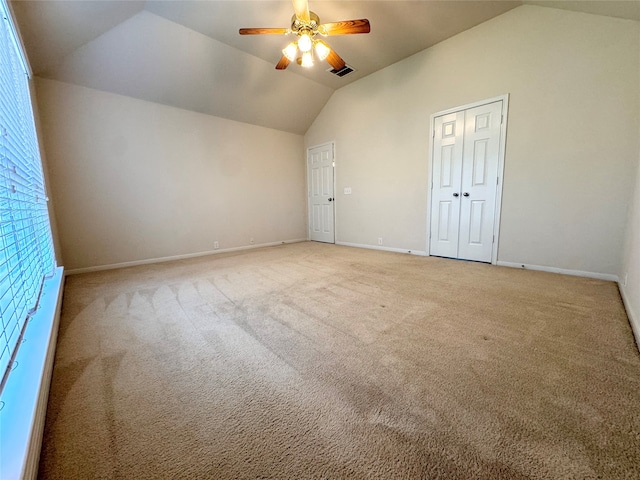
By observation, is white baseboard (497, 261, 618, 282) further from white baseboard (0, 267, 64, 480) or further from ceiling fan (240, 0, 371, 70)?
white baseboard (0, 267, 64, 480)

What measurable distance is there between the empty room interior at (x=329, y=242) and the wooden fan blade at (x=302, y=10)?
0.07 ft

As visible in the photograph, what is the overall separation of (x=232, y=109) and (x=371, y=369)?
482 cm

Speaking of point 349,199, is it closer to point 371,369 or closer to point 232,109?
point 232,109

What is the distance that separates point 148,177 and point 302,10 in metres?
3.25

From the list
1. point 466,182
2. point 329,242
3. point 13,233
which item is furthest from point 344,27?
point 329,242

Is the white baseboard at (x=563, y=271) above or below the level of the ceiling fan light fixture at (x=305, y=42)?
below

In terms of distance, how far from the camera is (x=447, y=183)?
3637 millimetres

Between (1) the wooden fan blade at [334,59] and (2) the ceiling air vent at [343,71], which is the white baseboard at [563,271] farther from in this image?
(2) the ceiling air vent at [343,71]

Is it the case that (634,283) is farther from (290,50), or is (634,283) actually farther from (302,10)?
(290,50)

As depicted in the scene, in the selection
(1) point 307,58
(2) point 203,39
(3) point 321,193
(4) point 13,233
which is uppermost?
(2) point 203,39

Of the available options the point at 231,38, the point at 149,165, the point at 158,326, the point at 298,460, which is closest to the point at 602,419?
the point at 298,460

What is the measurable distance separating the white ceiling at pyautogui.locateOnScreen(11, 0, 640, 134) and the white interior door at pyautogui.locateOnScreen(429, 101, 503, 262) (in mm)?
1151

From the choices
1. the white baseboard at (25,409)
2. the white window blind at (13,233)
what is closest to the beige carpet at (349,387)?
the white baseboard at (25,409)

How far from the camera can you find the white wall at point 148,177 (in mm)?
3291
